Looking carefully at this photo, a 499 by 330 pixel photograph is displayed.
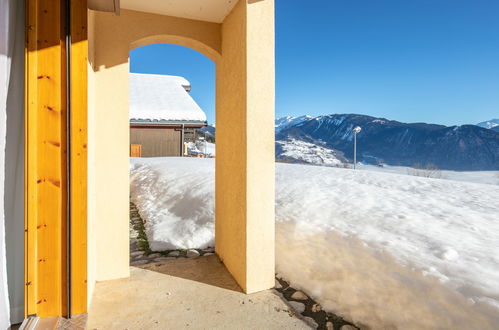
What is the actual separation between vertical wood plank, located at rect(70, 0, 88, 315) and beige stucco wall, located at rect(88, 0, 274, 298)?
1.04ft

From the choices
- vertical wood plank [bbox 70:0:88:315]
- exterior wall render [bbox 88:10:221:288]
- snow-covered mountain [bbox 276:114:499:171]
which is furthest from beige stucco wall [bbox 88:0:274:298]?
snow-covered mountain [bbox 276:114:499:171]

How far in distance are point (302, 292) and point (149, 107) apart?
1023 centimetres

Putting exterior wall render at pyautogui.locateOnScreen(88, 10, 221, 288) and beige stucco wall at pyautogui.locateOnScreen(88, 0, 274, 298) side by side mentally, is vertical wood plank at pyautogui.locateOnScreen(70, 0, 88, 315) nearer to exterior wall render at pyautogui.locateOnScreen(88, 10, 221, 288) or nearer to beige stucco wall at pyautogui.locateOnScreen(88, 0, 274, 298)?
beige stucco wall at pyautogui.locateOnScreen(88, 0, 274, 298)

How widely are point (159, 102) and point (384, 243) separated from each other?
428 inches

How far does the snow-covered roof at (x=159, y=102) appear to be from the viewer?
420 inches

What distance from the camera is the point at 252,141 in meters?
2.37

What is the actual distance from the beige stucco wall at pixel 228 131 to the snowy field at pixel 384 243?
58 centimetres

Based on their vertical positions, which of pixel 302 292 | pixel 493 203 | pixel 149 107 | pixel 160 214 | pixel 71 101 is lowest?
pixel 302 292

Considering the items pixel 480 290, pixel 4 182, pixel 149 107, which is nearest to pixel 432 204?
pixel 480 290

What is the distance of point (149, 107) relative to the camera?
35.8ft

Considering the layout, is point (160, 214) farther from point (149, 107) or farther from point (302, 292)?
point (149, 107)

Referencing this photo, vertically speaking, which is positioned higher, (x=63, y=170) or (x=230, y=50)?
(x=230, y=50)

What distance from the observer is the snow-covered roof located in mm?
10680

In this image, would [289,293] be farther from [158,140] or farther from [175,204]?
[158,140]
